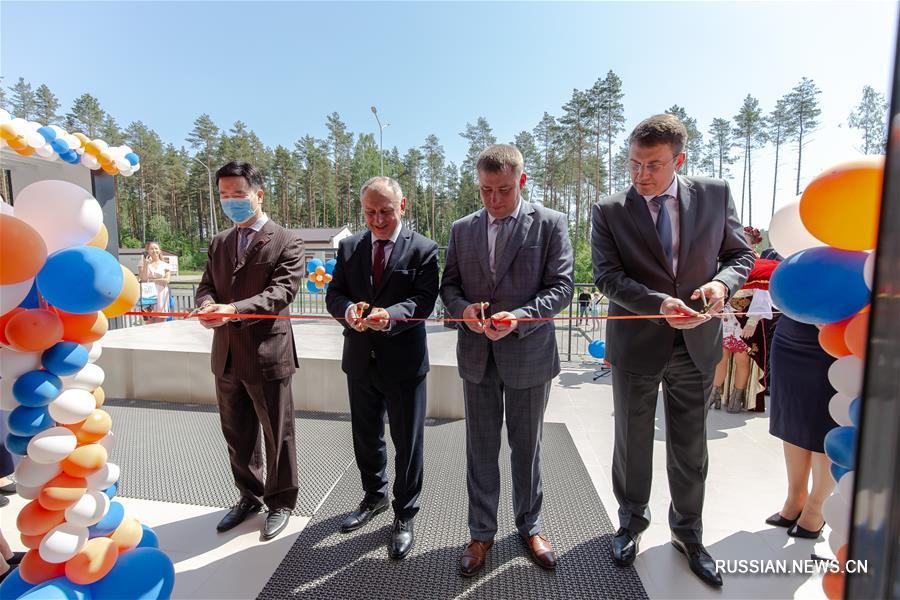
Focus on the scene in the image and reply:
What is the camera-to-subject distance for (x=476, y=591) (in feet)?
6.36

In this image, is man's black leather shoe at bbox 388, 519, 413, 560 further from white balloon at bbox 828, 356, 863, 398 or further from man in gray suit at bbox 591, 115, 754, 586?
white balloon at bbox 828, 356, 863, 398

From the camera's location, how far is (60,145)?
4.68 metres

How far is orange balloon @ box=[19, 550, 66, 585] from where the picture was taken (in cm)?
153

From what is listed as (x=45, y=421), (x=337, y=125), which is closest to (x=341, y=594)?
(x=45, y=421)

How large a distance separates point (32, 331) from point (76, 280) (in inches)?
8.7

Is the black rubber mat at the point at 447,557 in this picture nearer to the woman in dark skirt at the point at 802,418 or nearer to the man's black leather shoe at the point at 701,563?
Answer: the man's black leather shoe at the point at 701,563

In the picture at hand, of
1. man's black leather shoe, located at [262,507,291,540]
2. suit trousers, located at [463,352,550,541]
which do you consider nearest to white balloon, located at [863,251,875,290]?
suit trousers, located at [463,352,550,541]

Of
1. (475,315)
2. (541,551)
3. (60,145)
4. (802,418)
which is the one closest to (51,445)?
(475,315)

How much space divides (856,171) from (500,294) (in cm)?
130

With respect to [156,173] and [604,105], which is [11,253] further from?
[156,173]

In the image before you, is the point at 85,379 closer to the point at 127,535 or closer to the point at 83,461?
the point at 83,461

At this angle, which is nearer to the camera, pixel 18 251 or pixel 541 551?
pixel 18 251

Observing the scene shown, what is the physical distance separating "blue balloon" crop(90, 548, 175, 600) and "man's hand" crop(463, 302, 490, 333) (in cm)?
157

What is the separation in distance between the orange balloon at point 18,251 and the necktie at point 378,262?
52.4 inches
